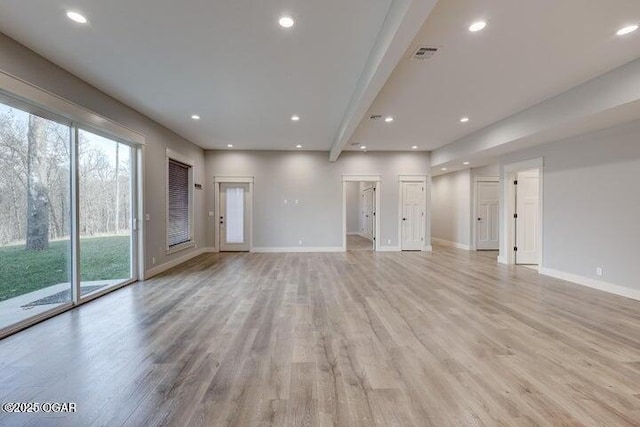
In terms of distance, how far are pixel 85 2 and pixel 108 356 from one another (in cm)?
297

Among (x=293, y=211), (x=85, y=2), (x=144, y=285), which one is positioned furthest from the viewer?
(x=293, y=211)

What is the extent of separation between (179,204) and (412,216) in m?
6.38

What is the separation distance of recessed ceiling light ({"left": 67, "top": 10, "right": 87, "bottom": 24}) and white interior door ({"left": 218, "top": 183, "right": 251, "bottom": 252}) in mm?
6069

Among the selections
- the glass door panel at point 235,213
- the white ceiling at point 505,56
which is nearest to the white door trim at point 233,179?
the glass door panel at point 235,213

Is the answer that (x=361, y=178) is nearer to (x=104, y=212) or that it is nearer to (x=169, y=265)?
(x=169, y=265)

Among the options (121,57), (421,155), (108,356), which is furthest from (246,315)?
(421,155)

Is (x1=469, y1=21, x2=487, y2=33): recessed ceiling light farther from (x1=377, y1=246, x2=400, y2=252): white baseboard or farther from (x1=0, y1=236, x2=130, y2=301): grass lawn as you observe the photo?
(x1=377, y1=246, x2=400, y2=252): white baseboard

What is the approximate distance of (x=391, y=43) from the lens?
8.38ft

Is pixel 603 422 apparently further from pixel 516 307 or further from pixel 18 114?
pixel 18 114

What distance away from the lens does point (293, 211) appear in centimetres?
871

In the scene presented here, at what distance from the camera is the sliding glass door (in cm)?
303

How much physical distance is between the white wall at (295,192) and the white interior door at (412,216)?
1.50ft

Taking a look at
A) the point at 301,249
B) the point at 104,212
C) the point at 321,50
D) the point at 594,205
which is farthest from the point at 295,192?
the point at 594,205

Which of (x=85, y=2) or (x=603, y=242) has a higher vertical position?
(x=85, y=2)
